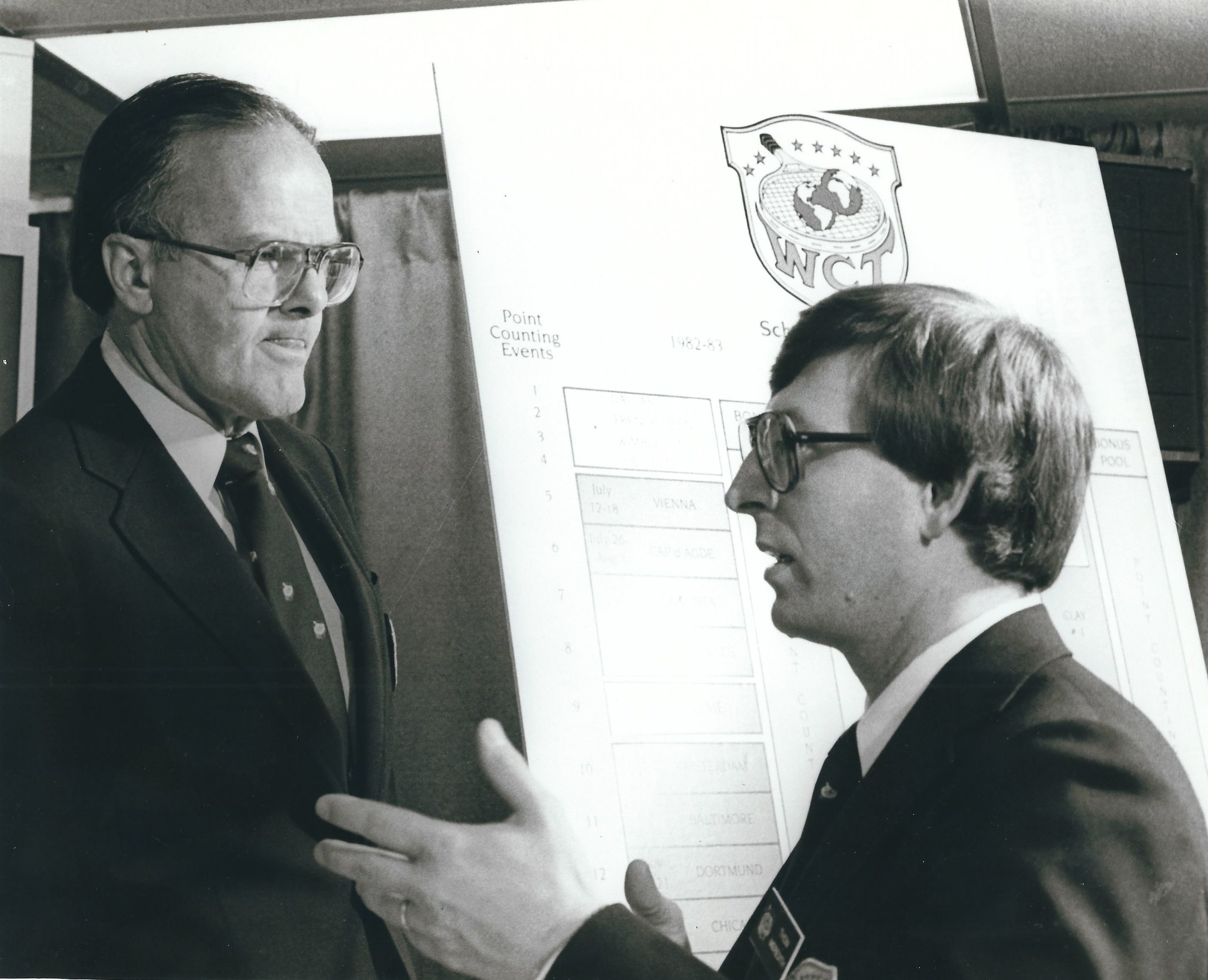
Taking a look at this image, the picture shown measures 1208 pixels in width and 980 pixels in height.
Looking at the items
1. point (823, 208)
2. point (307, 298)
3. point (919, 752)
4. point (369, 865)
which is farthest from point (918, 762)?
point (307, 298)

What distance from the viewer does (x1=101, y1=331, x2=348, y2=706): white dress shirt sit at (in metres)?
1.40

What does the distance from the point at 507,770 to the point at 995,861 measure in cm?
52

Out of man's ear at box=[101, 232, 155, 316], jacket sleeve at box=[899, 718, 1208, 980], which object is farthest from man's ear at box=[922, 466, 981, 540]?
man's ear at box=[101, 232, 155, 316]

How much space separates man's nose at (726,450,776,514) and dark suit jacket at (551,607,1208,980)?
0.28 m

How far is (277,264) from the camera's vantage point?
1.44 m

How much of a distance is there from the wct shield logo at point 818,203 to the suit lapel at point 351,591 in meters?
0.63

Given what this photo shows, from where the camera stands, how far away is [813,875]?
1.37 metres

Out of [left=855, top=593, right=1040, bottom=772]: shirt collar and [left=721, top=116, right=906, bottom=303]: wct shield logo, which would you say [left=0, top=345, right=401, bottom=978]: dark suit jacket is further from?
[left=721, top=116, right=906, bottom=303]: wct shield logo

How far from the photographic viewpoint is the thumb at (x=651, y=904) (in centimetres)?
134

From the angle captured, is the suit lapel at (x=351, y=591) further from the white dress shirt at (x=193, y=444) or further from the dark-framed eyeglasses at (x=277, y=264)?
the dark-framed eyeglasses at (x=277, y=264)

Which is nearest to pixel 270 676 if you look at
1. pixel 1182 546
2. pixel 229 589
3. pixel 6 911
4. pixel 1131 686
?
pixel 229 589

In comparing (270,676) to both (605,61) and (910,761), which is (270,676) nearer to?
(910,761)

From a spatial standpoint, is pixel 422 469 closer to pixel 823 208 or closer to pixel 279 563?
Result: pixel 279 563

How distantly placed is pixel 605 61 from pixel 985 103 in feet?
1.80
